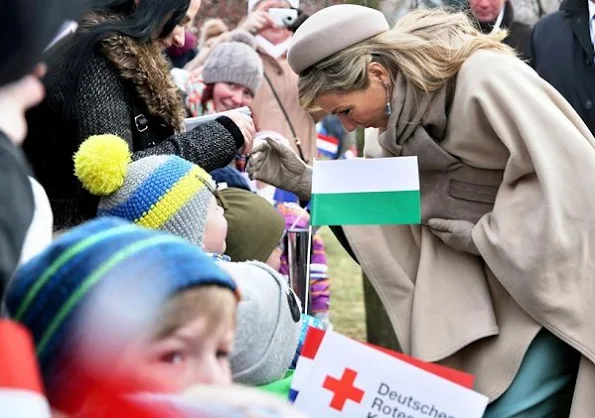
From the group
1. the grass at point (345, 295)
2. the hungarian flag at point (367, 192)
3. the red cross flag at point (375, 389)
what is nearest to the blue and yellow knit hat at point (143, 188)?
the red cross flag at point (375, 389)

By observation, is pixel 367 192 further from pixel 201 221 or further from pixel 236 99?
pixel 236 99

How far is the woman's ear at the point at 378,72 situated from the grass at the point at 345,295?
3.41m

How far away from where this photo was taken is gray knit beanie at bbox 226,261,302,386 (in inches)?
91.9

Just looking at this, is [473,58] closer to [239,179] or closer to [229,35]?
[239,179]

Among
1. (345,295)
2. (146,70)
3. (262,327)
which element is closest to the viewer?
(262,327)

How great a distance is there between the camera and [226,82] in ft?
17.1

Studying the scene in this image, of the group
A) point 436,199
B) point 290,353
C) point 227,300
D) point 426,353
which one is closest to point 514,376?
point 426,353

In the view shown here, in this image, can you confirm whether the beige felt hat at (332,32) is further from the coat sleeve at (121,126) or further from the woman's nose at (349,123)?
the coat sleeve at (121,126)

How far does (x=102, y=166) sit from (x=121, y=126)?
1.38 ft

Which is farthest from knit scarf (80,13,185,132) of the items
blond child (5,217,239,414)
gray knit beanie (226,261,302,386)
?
blond child (5,217,239,414)

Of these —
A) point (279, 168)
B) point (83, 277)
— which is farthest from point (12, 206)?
point (279, 168)

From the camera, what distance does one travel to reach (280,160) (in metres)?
3.64

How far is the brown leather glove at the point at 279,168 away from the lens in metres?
3.61

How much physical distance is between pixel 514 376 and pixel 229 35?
2.98 m
